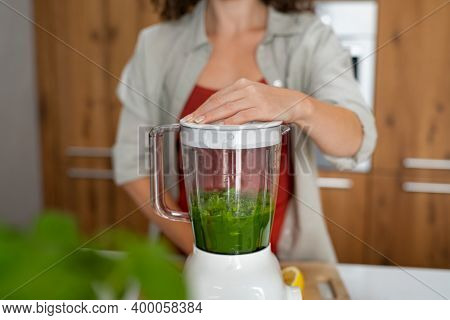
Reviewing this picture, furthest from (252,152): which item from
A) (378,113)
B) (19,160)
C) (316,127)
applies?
(19,160)

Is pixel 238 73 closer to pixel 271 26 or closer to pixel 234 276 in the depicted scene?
pixel 271 26

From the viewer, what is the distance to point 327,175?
153 cm

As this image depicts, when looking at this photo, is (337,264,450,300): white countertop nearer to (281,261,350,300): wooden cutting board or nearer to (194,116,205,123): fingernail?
(281,261,350,300): wooden cutting board

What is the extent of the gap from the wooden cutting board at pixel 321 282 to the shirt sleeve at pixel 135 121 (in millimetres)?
270

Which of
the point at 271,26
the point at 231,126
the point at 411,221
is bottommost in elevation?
the point at 411,221

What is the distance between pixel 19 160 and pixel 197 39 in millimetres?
1051

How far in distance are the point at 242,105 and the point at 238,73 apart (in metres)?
0.35

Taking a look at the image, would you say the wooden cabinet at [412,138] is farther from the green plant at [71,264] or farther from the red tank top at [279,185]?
the green plant at [71,264]

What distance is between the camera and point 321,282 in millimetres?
711

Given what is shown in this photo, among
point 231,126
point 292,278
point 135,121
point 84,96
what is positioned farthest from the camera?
point 84,96

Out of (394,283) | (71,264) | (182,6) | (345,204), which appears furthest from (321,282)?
(345,204)

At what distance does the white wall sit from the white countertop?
1.12 m

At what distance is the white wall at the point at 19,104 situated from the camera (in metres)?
1.62

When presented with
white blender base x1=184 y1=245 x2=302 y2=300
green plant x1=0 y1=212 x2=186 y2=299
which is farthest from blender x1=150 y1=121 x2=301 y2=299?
green plant x1=0 y1=212 x2=186 y2=299
